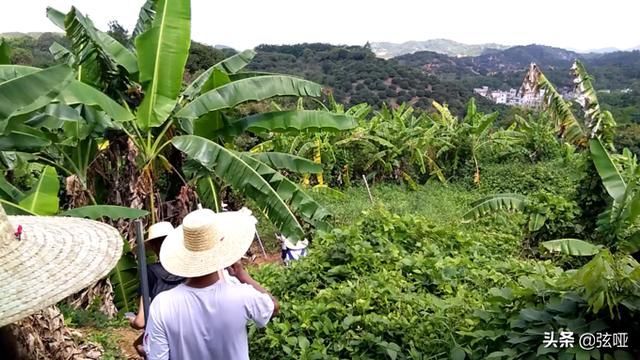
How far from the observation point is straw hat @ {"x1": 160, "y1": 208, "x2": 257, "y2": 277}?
2311mm

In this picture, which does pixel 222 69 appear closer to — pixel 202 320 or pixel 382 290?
pixel 382 290

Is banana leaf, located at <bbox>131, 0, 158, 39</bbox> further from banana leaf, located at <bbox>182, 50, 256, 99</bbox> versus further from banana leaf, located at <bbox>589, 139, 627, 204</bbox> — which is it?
banana leaf, located at <bbox>589, 139, 627, 204</bbox>

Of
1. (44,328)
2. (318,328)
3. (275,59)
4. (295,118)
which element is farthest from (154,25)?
(275,59)

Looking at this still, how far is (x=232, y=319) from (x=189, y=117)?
335 cm

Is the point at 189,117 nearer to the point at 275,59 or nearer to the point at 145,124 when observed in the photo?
the point at 145,124

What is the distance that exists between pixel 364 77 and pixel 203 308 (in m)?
33.7

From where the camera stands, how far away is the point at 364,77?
35.1 metres

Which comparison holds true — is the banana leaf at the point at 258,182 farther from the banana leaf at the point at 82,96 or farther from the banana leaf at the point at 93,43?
the banana leaf at the point at 93,43

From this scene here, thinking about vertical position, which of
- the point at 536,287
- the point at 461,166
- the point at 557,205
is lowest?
the point at 461,166

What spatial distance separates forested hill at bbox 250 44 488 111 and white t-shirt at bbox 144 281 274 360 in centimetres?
2862

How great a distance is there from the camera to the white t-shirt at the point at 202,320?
2254 mm

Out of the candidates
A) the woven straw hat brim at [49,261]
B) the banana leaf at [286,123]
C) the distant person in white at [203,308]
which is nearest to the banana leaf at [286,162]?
the banana leaf at [286,123]

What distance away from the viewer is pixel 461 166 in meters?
13.6

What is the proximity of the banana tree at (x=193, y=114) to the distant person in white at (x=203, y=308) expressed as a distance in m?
2.90
